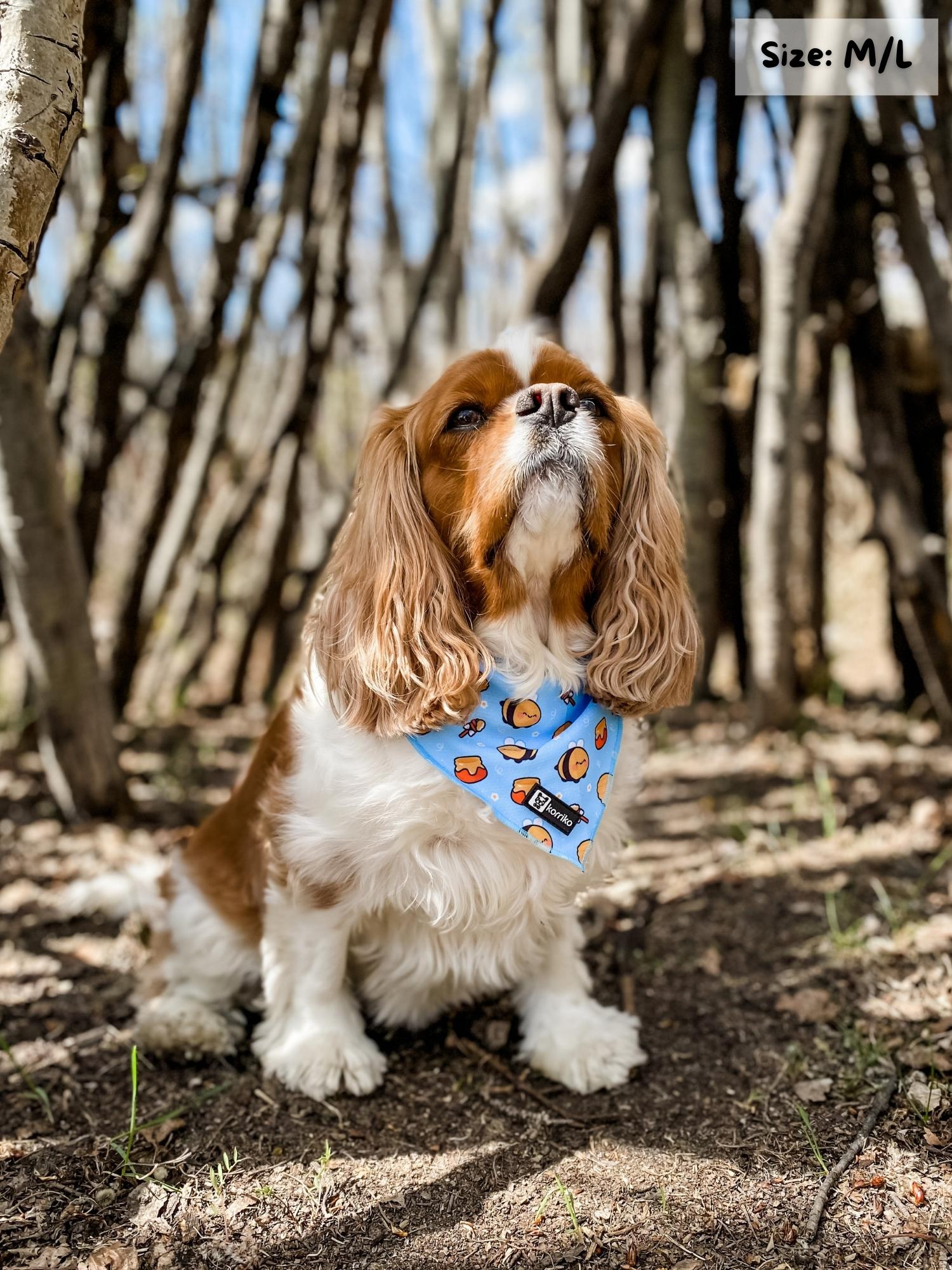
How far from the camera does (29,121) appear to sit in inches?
64.0

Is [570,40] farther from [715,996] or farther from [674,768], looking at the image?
[715,996]

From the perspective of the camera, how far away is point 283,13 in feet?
12.6

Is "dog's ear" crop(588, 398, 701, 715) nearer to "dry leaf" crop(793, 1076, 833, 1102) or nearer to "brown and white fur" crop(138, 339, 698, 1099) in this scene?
"brown and white fur" crop(138, 339, 698, 1099)

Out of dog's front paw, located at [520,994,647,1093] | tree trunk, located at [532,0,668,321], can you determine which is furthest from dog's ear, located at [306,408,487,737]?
tree trunk, located at [532,0,668,321]

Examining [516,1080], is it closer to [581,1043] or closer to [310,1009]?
[581,1043]

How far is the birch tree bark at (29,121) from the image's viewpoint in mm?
1606

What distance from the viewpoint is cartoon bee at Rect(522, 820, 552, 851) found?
6.74ft

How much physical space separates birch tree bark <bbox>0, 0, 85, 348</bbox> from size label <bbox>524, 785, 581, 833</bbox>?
1.26 metres

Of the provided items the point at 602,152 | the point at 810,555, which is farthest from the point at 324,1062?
the point at 810,555

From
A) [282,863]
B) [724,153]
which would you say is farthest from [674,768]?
[724,153]

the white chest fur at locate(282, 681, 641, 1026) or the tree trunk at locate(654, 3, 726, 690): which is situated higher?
the tree trunk at locate(654, 3, 726, 690)

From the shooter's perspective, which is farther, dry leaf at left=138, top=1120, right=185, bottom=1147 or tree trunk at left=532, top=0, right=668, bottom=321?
tree trunk at left=532, top=0, right=668, bottom=321

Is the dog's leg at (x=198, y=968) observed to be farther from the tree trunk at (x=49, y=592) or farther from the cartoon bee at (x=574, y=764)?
the tree trunk at (x=49, y=592)

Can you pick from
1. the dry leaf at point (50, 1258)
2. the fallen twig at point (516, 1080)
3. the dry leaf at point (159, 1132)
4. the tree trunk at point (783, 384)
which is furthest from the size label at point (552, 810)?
the tree trunk at point (783, 384)
